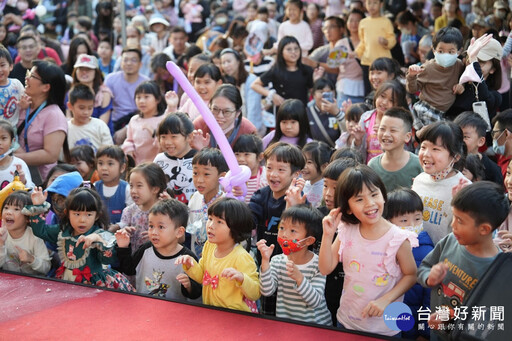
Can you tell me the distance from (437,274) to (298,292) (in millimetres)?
681

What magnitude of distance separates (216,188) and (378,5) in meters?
3.71

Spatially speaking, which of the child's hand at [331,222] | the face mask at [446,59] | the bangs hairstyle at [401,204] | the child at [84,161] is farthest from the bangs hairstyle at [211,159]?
the face mask at [446,59]

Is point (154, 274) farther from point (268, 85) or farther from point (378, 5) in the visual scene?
point (378, 5)

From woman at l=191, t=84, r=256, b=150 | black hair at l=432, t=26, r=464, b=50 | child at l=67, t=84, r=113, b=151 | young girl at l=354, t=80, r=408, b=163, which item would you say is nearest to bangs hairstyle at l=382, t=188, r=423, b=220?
young girl at l=354, t=80, r=408, b=163

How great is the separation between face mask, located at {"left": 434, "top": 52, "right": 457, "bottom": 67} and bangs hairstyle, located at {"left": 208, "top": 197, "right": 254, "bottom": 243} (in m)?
2.06

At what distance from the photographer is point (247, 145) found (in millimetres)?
4203

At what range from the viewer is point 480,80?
4332mm

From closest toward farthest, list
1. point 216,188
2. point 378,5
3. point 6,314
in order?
point 6,314, point 216,188, point 378,5

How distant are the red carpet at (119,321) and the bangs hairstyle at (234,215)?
0.40m

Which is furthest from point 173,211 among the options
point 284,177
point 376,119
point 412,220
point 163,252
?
point 376,119

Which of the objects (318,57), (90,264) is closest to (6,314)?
(90,264)

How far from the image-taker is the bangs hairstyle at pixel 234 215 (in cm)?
312

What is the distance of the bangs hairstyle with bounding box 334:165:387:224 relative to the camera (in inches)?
108
